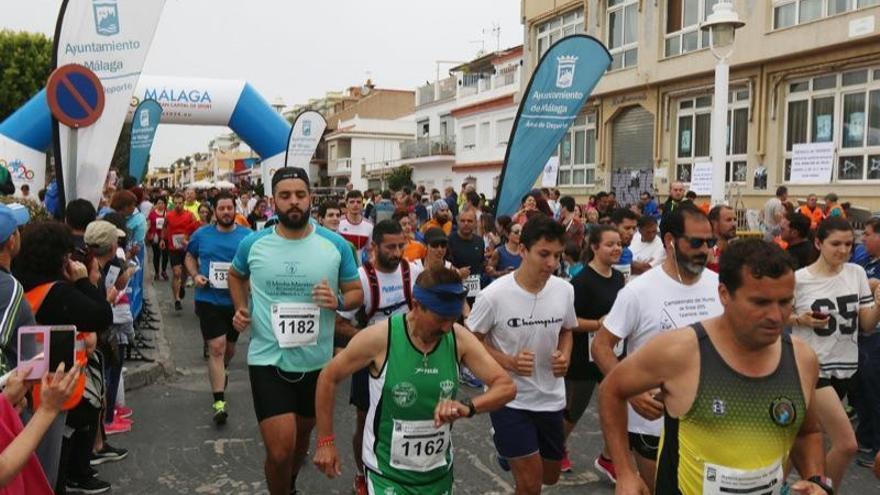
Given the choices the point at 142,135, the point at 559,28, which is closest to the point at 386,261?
the point at 142,135

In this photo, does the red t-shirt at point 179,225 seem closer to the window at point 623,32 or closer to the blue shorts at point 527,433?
the blue shorts at point 527,433

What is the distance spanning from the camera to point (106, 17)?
27.5ft

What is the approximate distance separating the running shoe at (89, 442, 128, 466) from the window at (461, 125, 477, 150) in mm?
36488

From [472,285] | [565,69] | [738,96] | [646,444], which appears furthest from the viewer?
[738,96]

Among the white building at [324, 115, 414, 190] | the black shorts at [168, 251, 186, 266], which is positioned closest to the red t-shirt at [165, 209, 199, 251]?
the black shorts at [168, 251, 186, 266]

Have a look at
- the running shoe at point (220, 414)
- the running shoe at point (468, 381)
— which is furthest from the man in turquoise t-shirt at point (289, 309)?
the running shoe at point (468, 381)

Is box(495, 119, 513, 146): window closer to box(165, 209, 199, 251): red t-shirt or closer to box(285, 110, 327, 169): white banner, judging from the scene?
box(285, 110, 327, 169): white banner

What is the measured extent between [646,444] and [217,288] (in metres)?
4.45

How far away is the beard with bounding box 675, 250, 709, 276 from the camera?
4.31 meters

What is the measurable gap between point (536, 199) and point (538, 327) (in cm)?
Answer: 724

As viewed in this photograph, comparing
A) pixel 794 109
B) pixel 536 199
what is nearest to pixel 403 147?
pixel 794 109

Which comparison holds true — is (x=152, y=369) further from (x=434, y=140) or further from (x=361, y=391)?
(x=434, y=140)

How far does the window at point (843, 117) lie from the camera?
54.0 ft

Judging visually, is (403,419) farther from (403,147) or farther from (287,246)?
(403,147)
